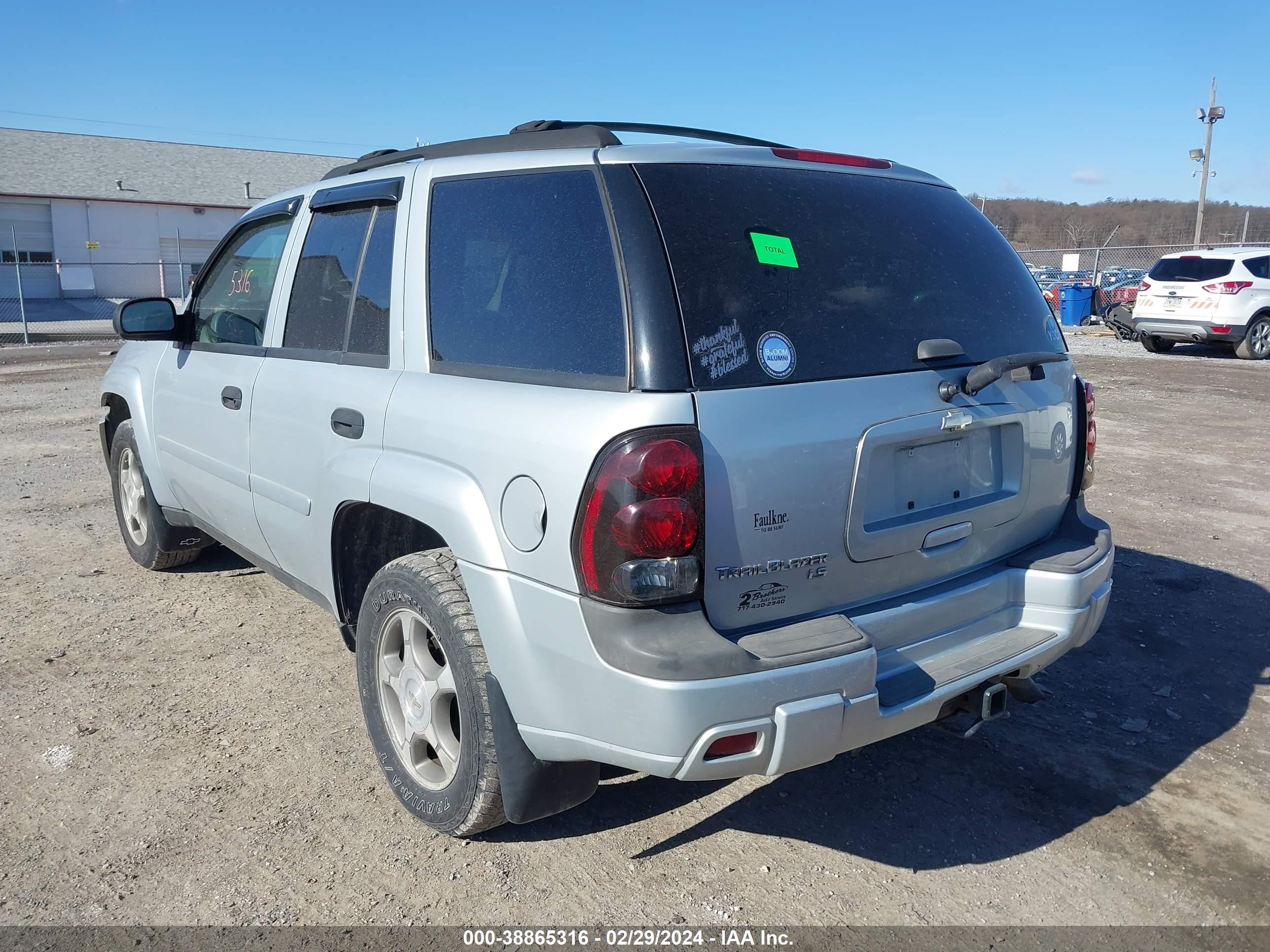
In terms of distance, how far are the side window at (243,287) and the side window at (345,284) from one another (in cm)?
28

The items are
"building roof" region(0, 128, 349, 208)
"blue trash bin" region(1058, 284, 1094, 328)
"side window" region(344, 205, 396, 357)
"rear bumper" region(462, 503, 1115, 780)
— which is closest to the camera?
"rear bumper" region(462, 503, 1115, 780)

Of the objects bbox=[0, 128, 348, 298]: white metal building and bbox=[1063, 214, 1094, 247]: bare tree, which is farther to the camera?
bbox=[1063, 214, 1094, 247]: bare tree

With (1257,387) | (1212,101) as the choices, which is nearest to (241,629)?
(1257,387)

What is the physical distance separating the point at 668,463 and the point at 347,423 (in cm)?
138

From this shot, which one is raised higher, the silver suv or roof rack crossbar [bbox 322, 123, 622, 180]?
roof rack crossbar [bbox 322, 123, 622, 180]

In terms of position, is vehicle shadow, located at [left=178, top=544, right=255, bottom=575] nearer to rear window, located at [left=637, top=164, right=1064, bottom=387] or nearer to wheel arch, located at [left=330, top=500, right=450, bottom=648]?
wheel arch, located at [left=330, top=500, right=450, bottom=648]

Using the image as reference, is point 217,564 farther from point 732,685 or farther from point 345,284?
point 732,685

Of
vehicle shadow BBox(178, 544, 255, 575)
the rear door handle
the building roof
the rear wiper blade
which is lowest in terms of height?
vehicle shadow BBox(178, 544, 255, 575)

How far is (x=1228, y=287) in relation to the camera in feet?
56.7

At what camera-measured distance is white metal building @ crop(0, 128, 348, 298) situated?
3559 cm

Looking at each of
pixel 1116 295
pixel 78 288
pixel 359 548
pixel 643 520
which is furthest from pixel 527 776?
pixel 78 288

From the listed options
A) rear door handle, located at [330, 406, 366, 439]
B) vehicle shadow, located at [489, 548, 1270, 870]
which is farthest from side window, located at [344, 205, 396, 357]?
→ vehicle shadow, located at [489, 548, 1270, 870]

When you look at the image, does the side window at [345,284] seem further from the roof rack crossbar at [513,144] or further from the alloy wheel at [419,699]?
the alloy wheel at [419,699]

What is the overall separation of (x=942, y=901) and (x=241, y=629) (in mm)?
3362
